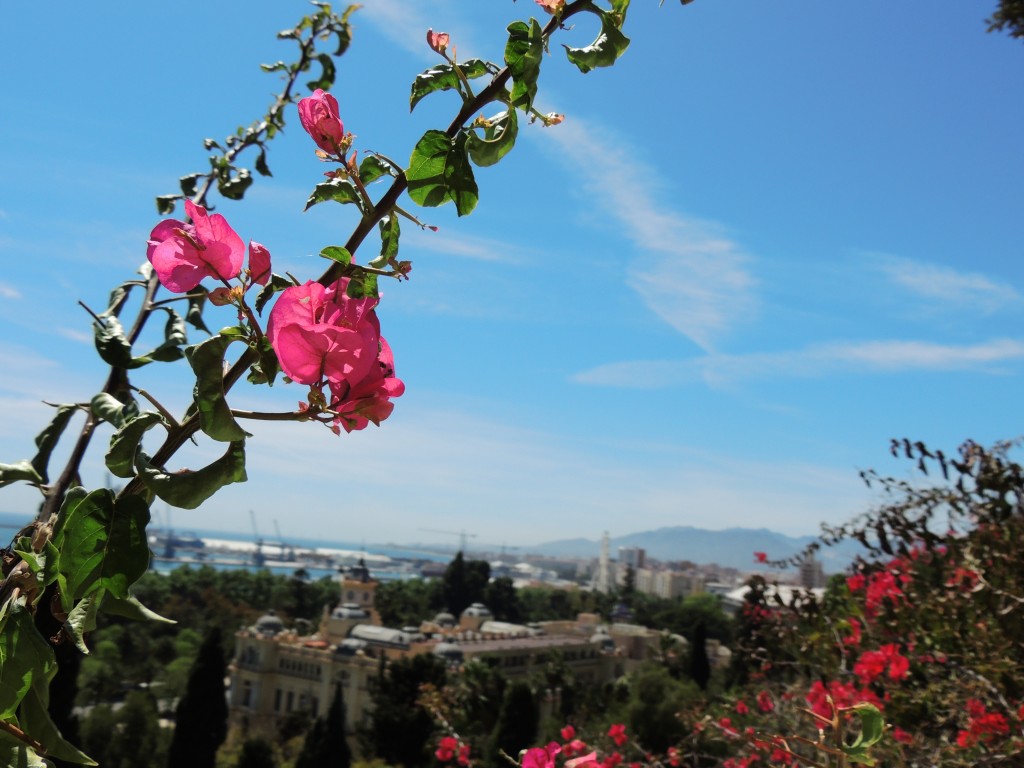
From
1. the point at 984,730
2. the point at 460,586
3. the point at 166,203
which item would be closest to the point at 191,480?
the point at 166,203

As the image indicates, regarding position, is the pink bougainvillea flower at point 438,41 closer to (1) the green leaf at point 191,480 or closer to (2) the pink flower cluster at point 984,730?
(1) the green leaf at point 191,480

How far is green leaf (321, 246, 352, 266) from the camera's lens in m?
0.51

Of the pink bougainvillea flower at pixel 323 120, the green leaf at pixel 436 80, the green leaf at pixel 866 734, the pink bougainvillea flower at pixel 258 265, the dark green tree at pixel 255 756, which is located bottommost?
the dark green tree at pixel 255 756

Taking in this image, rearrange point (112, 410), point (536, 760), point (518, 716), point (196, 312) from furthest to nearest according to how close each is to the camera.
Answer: point (518, 716)
point (536, 760)
point (196, 312)
point (112, 410)

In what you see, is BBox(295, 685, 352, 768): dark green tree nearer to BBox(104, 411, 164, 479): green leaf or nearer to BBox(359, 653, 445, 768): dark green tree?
BBox(359, 653, 445, 768): dark green tree

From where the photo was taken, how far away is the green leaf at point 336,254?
51 cm

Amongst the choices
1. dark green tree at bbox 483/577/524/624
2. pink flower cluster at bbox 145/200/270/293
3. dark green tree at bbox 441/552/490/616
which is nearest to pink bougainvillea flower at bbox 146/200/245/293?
pink flower cluster at bbox 145/200/270/293

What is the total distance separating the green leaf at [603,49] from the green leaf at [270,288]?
0.26 metres

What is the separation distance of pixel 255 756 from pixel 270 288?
52.1ft

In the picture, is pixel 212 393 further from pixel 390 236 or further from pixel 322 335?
pixel 390 236

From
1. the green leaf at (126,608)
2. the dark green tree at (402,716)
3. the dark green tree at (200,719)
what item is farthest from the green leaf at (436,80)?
the dark green tree at (402,716)

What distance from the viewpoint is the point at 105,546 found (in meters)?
0.43

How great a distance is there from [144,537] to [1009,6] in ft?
14.5

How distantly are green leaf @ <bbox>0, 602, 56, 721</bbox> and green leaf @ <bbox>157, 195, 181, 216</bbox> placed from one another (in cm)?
82
